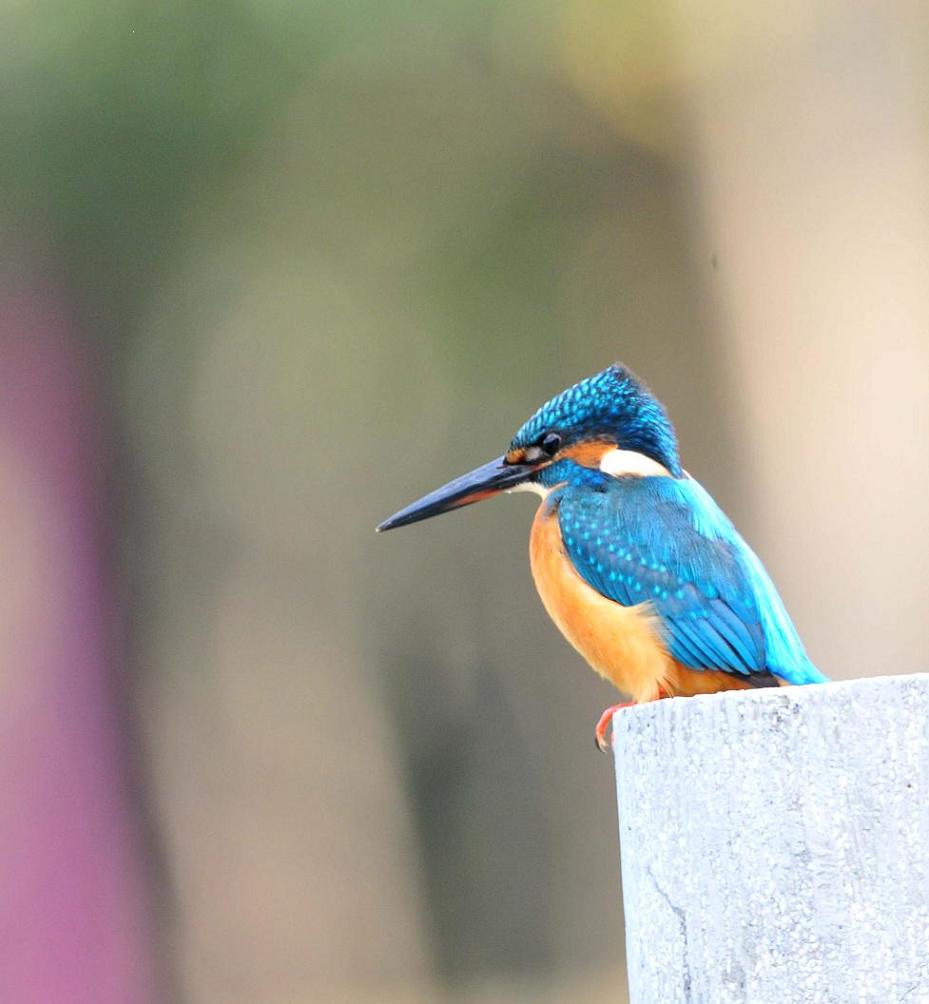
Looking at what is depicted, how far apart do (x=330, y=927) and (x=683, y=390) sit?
2520 mm

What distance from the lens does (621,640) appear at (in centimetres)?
274

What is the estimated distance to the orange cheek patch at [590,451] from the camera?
10.2 feet

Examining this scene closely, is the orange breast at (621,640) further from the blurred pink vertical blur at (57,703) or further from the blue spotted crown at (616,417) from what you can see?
the blurred pink vertical blur at (57,703)

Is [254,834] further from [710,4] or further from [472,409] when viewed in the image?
[710,4]

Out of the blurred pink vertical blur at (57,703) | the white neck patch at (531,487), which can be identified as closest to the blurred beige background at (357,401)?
the blurred pink vertical blur at (57,703)

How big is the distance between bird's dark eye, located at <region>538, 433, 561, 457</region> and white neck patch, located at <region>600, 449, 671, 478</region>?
0.10 metres

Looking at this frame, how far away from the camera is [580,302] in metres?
6.09

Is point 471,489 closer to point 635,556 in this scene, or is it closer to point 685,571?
point 635,556

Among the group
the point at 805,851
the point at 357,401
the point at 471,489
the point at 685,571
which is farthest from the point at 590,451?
the point at 357,401

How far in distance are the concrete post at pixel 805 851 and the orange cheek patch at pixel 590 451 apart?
5.97ft

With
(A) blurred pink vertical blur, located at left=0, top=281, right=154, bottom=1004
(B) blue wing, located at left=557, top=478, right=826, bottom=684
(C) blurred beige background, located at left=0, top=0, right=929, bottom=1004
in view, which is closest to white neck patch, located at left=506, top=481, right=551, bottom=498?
(B) blue wing, located at left=557, top=478, right=826, bottom=684

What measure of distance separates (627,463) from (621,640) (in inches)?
19.0

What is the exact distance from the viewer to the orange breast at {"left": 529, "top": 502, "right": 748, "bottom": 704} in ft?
8.85

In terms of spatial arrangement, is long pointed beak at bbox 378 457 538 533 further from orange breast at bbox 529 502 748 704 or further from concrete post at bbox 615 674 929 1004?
concrete post at bbox 615 674 929 1004
